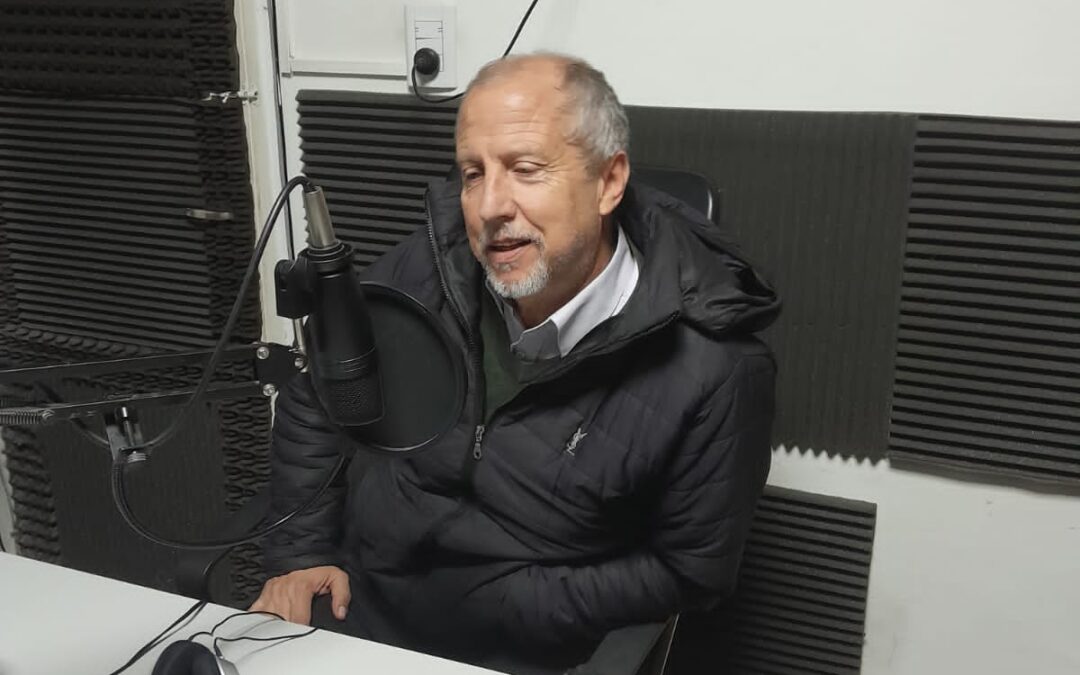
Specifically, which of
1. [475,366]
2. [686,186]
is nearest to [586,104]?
[686,186]

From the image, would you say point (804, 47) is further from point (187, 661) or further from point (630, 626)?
point (187, 661)

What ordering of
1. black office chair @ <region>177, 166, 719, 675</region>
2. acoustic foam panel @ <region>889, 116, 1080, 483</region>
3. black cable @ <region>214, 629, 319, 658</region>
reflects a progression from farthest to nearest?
acoustic foam panel @ <region>889, 116, 1080, 483</region> < black office chair @ <region>177, 166, 719, 675</region> < black cable @ <region>214, 629, 319, 658</region>

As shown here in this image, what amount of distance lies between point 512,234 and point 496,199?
0.06 metres

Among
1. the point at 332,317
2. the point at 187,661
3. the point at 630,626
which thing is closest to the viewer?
the point at 332,317

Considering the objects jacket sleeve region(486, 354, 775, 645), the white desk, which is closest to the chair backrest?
jacket sleeve region(486, 354, 775, 645)

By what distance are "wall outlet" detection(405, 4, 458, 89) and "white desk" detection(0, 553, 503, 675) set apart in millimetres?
1196

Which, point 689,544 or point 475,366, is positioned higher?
point 475,366

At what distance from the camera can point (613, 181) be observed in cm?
146

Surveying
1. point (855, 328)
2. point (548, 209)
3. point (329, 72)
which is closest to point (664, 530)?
point (548, 209)

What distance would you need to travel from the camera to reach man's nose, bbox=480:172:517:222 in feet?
4.50

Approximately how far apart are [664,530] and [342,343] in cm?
77

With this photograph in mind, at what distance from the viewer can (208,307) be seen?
2.27 meters

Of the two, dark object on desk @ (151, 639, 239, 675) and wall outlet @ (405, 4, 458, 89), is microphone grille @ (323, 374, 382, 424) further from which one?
wall outlet @ (405, 4, 458, 89)

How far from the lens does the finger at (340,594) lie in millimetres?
1501
